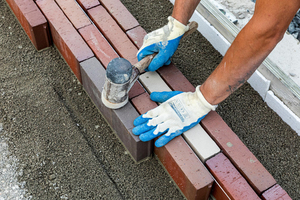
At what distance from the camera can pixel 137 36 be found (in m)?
3.38

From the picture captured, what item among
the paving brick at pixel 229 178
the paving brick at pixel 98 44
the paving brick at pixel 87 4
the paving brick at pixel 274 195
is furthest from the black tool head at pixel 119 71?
the paving brick at pixel 274 195

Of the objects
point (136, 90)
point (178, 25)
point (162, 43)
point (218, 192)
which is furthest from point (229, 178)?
point (178, 25)

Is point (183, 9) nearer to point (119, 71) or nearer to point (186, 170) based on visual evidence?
point (119, 71)

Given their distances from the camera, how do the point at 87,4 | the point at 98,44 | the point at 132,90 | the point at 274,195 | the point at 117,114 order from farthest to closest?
the point at 87,4, the point at 98,44, the point at 132,90, the point at 117,114, the point at 274,195

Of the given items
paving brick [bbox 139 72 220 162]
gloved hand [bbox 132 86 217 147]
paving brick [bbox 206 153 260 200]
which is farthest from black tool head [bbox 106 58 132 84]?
paving brick [bbox 206 153 260 200]

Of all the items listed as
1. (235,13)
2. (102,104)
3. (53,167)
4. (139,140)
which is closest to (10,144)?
(53,167)

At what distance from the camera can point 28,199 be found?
2826 mm

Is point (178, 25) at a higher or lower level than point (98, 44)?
higher

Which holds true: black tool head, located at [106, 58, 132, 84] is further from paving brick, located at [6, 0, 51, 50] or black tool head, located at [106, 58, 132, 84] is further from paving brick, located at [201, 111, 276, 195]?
paving brick, located at [6, 0, 51, 50]

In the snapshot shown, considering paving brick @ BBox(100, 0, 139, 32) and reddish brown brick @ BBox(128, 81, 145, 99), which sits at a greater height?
paving brick @ BBox(100, 0, 139, 32)

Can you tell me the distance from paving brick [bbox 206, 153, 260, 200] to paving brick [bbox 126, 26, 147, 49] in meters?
1.33

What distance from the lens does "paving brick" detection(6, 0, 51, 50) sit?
345cm

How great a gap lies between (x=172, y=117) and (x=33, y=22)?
175 centimetres

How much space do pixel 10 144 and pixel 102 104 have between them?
2.94 feet
